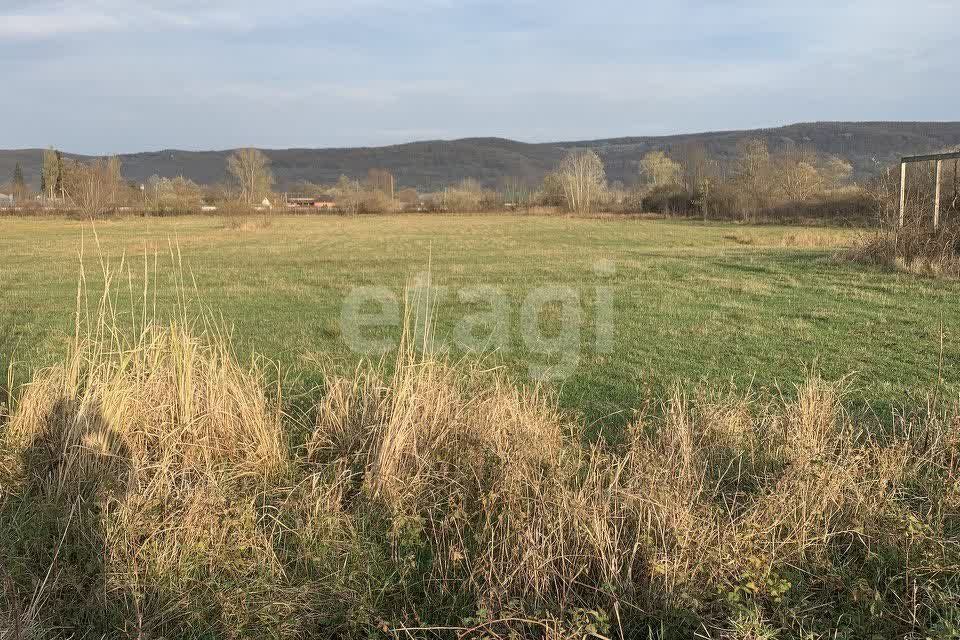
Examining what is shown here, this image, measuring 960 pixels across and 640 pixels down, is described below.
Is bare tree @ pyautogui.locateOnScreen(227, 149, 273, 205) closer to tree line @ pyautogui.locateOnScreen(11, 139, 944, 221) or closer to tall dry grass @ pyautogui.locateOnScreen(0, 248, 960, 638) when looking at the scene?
tree line @ pyautogui.locateOnScreen(11, 139, 944, 221)

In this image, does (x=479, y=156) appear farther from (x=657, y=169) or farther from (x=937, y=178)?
(x=937, y=178)

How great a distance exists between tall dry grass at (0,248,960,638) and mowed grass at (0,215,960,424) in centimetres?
100

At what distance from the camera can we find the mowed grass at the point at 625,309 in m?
6.50

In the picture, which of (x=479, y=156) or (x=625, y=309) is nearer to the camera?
(x=625, y=309)

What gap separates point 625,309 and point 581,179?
229ft

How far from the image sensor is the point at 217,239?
28516mm

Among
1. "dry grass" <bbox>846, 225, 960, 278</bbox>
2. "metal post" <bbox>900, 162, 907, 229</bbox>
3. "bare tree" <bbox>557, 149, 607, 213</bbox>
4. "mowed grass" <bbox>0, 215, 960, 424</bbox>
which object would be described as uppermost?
"bare tree" <bbox>557, 149, 607, 213</bbox>

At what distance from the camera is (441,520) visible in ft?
11.6

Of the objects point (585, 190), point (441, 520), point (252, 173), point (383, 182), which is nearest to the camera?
point (441, 520)

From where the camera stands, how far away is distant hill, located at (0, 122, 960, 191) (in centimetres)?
12467

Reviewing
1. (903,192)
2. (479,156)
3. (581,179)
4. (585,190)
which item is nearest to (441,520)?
(903,192)

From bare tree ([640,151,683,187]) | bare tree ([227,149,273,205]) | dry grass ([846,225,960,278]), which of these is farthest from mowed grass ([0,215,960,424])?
bare tree ([640,151,683,187])

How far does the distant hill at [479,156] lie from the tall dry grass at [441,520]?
4955 inches

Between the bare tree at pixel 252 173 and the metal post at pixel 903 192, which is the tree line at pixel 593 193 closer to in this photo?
the bare tree at pixel 252 173
